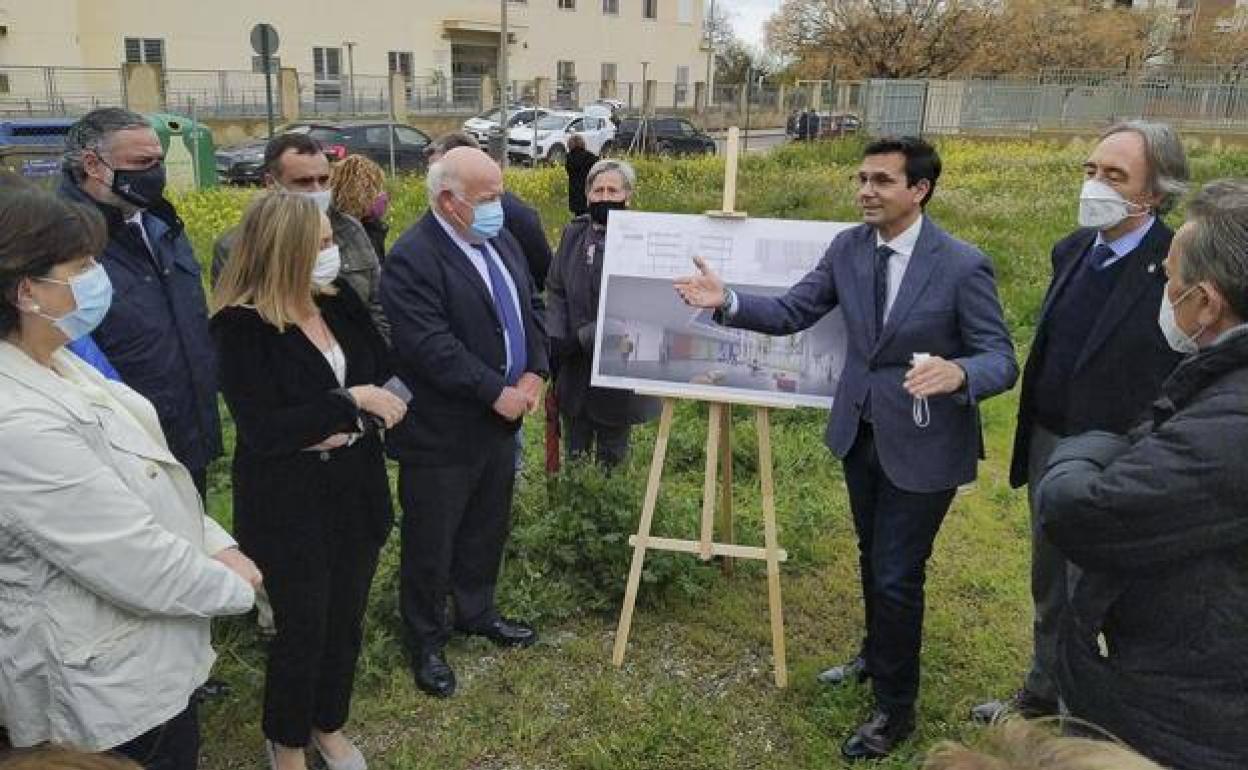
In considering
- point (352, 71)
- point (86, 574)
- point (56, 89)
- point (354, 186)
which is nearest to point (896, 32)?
point (352, 71)

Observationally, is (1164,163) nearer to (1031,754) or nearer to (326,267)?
(1031,754)

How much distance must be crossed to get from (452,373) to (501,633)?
1.21 metres

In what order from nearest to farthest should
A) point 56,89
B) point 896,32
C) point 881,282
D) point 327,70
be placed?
point 881,282
point 56,89
point 896,32
point 327,70

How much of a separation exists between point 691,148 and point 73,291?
78.5 ft

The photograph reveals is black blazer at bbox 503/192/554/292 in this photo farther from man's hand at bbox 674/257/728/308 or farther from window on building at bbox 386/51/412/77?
window on building at bbox 386/51/412/77

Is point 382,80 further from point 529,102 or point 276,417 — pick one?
point 276,417

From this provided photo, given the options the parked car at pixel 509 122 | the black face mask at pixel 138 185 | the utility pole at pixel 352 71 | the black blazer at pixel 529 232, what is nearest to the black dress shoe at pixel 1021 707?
the black blazer at pixel 529 232

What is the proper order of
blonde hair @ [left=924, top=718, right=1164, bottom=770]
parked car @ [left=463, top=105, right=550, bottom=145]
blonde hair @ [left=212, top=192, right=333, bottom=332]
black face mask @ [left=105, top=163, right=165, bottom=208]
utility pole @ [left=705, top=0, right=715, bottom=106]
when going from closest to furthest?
blonde hair @ [left=924, top=718, right=1164, bottom=770] → blonde hair @ [left=212, top=192, right=333, bottom=332] → black face mask @ [left=105, top=163, right=165, bottom=208] → parked car @ [left=463, top=105, right=550, bottom=145] → utility pole @ [left=705, top=0, right=715, bottom=106]

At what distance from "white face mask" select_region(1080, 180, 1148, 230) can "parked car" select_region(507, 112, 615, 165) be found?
21777mm

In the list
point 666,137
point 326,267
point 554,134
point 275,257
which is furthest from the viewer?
point 554,134

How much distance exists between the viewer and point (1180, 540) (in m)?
1.77

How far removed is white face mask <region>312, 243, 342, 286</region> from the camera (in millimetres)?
2838

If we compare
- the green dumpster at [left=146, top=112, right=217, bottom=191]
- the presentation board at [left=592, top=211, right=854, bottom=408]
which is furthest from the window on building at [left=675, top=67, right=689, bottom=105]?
the presentation board at [left=592, top=211, right=854, bottom=408]

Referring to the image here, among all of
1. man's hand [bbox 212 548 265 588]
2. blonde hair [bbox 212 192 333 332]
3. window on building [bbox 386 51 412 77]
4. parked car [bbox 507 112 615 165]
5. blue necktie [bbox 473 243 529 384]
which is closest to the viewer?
man's hand [bbox 212 548 265 588]
